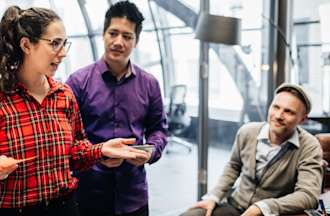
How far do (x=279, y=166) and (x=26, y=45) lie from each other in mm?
1554

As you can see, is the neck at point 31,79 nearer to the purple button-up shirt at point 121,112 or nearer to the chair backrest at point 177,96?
the purple button-up shirt at point 121,112

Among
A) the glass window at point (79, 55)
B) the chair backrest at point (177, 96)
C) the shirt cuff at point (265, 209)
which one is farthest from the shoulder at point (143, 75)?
the chair backrest at point (177, 96)

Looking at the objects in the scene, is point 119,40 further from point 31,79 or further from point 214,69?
point 214,69

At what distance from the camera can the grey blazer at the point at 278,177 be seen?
6.93 feet

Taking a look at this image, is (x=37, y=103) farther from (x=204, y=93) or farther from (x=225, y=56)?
(x=225, y=56)

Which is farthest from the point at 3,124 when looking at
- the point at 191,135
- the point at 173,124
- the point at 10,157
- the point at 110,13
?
the point at 173,124

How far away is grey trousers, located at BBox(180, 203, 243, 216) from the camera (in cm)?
228

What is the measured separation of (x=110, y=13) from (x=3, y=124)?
0.81m

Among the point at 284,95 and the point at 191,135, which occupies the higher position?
the point at 284,95

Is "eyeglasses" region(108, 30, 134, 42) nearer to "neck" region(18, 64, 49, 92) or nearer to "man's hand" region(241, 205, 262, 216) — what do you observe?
"neck" region(18, 64, 49, 92)

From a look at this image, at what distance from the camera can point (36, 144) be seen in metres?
1.41

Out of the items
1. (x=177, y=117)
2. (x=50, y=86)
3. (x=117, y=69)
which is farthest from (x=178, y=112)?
(x=50, y=86)

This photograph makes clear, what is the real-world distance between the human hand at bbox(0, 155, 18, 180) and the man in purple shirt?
2.04 ft

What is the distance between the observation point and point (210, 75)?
12.2 feet
